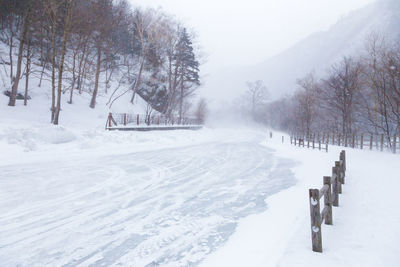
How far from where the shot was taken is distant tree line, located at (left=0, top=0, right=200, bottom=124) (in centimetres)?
2092

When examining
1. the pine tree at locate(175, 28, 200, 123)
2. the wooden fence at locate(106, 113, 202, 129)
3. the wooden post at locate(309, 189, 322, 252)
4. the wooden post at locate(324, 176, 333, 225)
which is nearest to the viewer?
the wooden post at locate(309, 189, 322, 252)

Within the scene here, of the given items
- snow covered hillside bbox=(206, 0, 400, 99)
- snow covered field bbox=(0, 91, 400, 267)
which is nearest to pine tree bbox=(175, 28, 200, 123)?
snow covered field bbox=(0, 91, 400, 267)

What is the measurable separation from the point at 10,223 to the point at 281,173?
8698mm

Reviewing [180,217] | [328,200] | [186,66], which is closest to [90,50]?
[186,66]

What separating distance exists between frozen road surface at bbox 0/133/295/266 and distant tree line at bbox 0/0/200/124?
508 inches

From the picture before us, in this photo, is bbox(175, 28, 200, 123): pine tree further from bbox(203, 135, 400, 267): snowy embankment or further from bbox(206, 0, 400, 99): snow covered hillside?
bbox(206, 0, 400, 99): snow covered hillside

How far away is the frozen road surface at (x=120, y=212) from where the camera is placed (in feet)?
11.5

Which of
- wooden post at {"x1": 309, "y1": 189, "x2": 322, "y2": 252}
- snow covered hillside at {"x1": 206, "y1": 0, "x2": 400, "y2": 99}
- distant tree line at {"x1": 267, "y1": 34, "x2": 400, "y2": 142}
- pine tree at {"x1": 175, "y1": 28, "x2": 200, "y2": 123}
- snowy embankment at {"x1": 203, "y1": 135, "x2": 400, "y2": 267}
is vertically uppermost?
snow covered hillside at {"x1": 206, "y1": 0, "x2": 400, "y2": 99}

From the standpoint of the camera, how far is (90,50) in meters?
29.4

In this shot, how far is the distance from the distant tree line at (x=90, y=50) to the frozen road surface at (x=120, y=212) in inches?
508

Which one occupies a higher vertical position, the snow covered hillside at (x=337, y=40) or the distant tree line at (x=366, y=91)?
the snow covered hillside at (x=337, y=40)

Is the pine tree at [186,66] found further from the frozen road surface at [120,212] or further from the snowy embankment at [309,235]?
the snowy embankment at [309,235]

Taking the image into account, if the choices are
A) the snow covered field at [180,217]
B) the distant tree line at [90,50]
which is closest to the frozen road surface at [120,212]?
the snow covered field at [180,217]

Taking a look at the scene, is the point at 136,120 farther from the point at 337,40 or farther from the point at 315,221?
the point at 337,40
